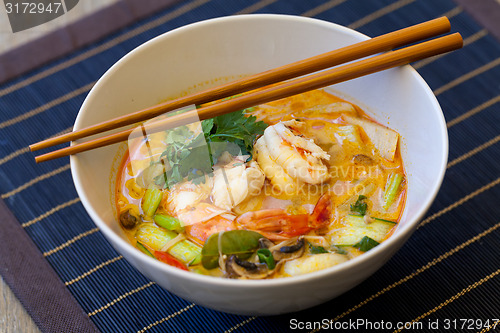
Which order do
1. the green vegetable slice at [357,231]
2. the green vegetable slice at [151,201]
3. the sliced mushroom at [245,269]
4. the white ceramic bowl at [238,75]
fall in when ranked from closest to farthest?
the white ceramic bowl at [238,75]
the sliced mushroom at [245,269]
the green vegetable slice at [357,231]
the green vegetable slice at [151,201]

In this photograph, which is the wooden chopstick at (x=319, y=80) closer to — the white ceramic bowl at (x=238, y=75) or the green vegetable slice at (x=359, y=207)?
the white ceramic bowl at (x=238, y=75)

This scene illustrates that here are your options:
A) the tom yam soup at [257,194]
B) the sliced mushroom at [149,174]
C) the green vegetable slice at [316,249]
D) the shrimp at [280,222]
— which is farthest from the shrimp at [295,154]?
the sliced mushroom at [149,174]

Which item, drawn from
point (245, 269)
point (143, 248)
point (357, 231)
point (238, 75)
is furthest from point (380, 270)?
point (238, 75)

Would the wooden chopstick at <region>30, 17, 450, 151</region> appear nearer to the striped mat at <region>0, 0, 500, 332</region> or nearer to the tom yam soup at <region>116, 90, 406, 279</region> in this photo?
→ the tom yam soup at <region>116, 90, 406, 279</region>

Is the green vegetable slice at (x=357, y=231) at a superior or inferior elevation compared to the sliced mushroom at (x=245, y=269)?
inferior

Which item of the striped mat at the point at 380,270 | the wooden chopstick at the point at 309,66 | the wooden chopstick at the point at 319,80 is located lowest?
the striped mat at the point at 380,270

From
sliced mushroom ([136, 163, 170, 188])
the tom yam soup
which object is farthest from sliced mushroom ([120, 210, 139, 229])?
sliced mushroom ([136, 163, 170, 188])

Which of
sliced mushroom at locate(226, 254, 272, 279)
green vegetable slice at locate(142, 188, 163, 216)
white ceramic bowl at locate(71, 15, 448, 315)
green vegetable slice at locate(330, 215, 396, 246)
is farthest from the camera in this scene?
green vegetable slice at locate(142, 188, 163, 216)
